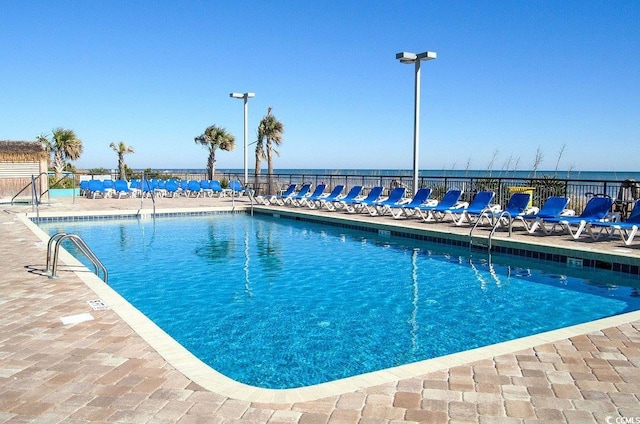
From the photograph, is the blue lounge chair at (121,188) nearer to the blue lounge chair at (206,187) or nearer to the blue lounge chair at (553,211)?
the blue lounge chair at (206,187)

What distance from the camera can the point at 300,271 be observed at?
26.2 feet

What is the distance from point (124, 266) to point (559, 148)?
48.7ft

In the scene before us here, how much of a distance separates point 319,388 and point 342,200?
1202 centimetres

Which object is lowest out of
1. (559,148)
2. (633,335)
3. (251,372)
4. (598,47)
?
(251,372)

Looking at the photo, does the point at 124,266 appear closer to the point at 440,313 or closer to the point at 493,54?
the point at 440,313

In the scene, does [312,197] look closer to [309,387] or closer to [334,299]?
[334,299]

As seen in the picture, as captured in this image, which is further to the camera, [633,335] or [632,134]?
[632,134]

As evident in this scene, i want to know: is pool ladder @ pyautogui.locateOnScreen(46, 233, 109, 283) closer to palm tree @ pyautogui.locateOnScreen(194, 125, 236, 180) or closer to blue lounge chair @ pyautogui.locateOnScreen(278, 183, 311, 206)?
blue lounge chair @ pyautogui.locateOnScreen(278, 183, 311, 206)

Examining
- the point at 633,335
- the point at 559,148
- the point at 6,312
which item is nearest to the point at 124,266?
the point at 6,312

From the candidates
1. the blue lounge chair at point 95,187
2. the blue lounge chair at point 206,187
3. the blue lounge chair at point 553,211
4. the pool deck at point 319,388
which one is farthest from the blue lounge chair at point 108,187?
the pool deck at point 319,388

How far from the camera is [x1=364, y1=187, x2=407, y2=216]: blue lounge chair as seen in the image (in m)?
13.2

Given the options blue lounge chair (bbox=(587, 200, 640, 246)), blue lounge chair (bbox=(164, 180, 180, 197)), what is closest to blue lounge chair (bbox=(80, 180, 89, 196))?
blue lounge chair (bbox=(164, 180, 180, 197))

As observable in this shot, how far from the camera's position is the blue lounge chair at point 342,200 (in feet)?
49.0

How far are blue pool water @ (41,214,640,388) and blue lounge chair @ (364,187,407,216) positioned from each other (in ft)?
7.74
